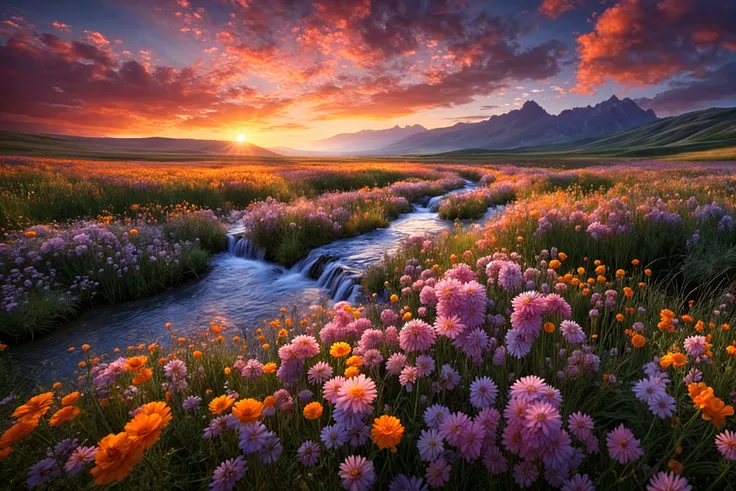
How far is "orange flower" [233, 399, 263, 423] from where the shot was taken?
1.71 meters

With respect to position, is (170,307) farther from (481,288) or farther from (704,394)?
(704,394)

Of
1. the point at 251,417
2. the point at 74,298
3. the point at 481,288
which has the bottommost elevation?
the point at 74,298

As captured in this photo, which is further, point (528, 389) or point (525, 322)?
point (525, 322)

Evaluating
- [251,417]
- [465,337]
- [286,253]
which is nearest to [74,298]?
[286,253]

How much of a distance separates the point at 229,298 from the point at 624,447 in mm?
8151

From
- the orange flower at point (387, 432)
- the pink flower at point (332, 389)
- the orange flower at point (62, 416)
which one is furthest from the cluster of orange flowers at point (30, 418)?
the orange flower at point (387, 432)

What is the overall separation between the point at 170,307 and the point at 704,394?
8767mm

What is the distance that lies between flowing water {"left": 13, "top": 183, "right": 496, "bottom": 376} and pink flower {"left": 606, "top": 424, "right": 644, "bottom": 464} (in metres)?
5.25

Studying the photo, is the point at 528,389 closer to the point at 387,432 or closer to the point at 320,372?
the point at 387,432

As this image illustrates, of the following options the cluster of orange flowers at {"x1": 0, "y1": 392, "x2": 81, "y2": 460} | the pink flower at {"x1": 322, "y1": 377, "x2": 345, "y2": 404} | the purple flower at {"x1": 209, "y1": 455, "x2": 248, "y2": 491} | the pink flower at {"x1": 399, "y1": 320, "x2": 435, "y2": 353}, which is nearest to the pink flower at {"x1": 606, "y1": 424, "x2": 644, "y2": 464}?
the pink flower at {"x1": 399, "y1": 320, "x2": 435, "y2": 353}

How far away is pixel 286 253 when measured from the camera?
10672 millimetres

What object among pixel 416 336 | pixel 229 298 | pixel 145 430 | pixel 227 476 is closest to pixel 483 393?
pixel 416 336

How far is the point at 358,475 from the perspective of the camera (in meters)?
1.65

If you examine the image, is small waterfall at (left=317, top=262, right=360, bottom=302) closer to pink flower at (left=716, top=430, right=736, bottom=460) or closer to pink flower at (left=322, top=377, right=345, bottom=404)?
pink flower at (left=322, top=377, right=345, bottom=404)
